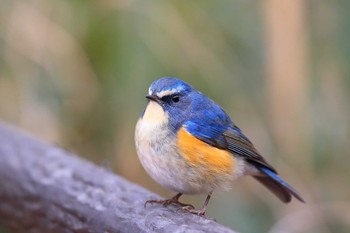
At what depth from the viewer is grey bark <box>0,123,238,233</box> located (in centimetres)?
275

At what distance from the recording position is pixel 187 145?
2.99m

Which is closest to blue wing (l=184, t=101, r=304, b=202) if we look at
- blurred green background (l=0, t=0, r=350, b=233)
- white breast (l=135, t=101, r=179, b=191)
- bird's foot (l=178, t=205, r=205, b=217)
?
white breast (l=135, t=101, r=179, b=191)

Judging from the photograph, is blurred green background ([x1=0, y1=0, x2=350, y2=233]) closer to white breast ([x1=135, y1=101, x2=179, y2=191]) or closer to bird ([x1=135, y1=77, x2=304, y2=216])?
bird ([x1=135, y1=77, x2=304, y2=216])

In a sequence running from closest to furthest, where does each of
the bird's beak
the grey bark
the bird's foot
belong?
the grey bark
the bird's foot
the bird's beak

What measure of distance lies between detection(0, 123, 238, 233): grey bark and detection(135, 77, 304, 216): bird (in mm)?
131

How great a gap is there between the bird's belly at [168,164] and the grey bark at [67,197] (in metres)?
0.11

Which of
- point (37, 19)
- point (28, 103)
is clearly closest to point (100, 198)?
point (28, 103)

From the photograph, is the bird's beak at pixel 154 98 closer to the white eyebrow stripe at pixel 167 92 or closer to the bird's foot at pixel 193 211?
the white eyebrow stripe at pixel 167 92

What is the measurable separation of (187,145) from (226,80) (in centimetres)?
120

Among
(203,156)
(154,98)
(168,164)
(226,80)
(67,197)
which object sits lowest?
(67,197)

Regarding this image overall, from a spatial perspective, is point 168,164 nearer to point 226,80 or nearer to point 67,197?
point 67,197

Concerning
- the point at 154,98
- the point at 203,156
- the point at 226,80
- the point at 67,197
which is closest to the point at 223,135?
the point at 203,156

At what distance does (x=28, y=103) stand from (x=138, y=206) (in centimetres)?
156

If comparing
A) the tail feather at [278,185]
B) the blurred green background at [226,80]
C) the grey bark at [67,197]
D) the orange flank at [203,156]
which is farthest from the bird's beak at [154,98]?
the blurred green background at [226,80]
